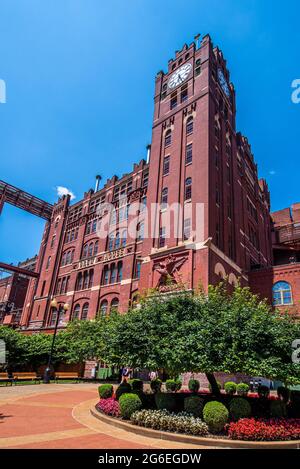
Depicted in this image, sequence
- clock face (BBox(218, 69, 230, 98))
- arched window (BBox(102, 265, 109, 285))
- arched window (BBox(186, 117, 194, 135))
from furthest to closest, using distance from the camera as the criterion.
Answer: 1. clock face (BBox(218, 69, 230, 98))
2. arched window (BBox(102, 265, 109, 285))
3. arched window (BBox(186, 117, 194, 135))

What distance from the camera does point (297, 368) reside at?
9883mm

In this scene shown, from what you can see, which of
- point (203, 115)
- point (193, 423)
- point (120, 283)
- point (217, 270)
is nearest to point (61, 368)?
point (120, 283)

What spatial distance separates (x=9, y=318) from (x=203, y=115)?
4831cm

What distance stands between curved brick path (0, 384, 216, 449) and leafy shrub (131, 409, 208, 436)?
0.66 m

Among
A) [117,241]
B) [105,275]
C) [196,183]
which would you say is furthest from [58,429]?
[117,241]

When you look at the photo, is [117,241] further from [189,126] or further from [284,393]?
[284,393]

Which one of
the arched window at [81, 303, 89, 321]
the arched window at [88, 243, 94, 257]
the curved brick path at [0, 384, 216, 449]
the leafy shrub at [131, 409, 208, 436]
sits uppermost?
the arched window at [88, 243, 94, 257]

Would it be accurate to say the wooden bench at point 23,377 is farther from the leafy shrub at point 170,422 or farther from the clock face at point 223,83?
the clock face at point 223,83

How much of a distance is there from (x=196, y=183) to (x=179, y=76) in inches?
722

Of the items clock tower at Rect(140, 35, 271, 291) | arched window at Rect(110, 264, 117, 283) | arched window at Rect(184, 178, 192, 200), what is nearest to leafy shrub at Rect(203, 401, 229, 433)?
clock tower at Rect(140, 35, 271, 291)

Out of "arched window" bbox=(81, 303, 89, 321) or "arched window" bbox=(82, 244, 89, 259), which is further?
"arched window" bbox=(82, 244, 89, 259)

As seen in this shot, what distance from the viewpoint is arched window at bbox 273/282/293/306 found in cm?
3052

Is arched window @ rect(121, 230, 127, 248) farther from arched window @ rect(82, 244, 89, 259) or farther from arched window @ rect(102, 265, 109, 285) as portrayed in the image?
arched window @ rect(82, 244, 89, 259)
